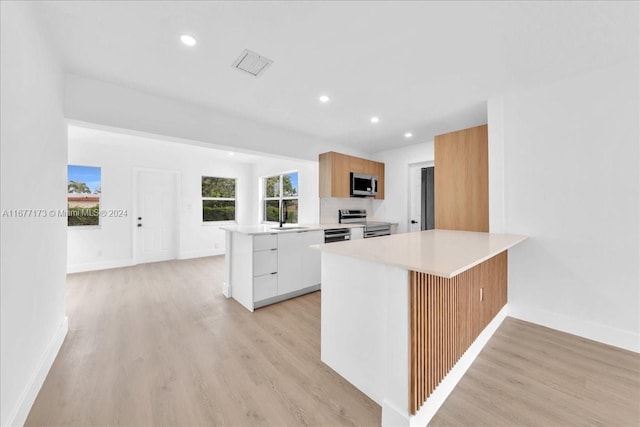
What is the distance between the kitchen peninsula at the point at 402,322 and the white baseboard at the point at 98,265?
5.17 m

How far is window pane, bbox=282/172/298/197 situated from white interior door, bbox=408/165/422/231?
238cm

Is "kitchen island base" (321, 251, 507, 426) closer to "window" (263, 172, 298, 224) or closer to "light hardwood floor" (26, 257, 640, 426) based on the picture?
"light hardwood floor" (26, 257, 640, 426)

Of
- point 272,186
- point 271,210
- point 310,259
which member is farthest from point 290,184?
point 310,259

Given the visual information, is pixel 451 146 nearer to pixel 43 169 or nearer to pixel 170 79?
pixel 170 79

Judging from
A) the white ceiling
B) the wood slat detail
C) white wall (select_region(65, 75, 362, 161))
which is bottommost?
the wood slat detail

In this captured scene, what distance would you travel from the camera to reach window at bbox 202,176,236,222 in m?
6.39

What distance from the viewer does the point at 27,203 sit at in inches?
58.7

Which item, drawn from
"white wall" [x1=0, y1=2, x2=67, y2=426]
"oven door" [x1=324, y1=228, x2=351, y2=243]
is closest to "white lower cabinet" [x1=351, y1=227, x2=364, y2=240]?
"oven door" [x1=324, y1=228, x2=351, y2=243]

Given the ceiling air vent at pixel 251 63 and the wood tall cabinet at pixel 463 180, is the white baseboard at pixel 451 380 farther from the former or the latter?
the ceiling air vent at pixel 251 63

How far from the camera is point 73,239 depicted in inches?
182

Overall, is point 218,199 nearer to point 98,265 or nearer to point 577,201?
point 98,265

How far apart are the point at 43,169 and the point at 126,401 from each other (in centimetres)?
168

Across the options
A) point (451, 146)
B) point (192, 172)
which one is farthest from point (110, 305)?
point (451, 146)

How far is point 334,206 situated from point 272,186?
2241 mm
